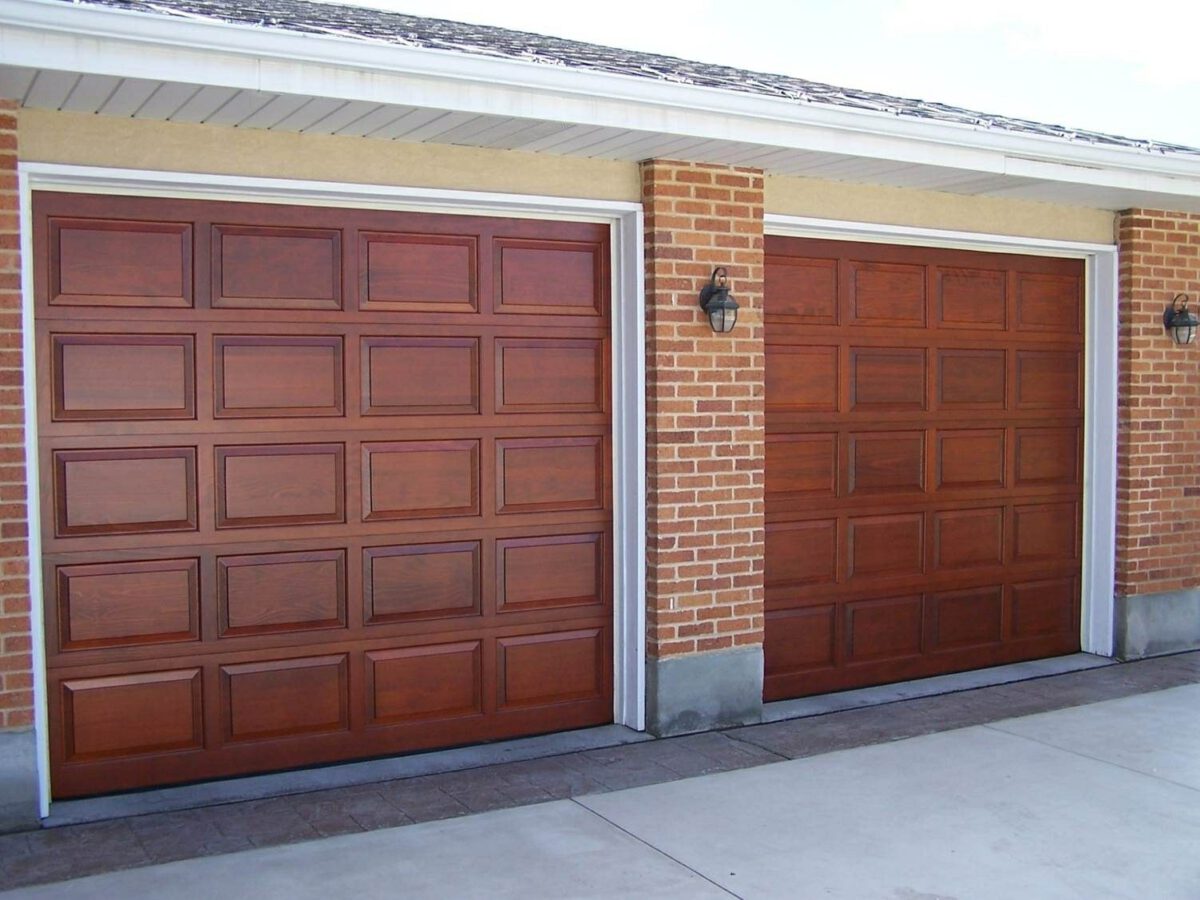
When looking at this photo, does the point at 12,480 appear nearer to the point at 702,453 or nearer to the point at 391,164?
the point at 391,164

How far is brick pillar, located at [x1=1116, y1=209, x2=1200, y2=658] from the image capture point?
8.26m

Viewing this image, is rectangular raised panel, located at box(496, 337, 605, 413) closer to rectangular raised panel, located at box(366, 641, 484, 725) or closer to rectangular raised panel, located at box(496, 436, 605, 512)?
rectangular raised panel, located at box(496, 436, 605, 512)

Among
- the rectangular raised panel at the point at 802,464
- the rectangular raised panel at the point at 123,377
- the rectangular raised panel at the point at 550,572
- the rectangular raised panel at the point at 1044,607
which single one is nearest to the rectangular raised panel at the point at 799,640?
the rectangular raised panel at the point at 802,464

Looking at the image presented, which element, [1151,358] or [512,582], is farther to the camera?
[1151,358]

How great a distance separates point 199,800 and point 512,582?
180 centimetres

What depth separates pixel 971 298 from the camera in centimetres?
789

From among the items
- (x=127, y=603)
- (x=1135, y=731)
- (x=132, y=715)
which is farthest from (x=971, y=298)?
(x=132, y=715)

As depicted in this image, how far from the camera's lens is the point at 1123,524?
328 inches

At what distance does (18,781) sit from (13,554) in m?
0.91

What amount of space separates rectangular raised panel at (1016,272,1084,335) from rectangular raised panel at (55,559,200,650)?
5338mm

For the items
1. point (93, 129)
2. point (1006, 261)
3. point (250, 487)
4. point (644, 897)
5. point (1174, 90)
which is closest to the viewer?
point (644, 897)

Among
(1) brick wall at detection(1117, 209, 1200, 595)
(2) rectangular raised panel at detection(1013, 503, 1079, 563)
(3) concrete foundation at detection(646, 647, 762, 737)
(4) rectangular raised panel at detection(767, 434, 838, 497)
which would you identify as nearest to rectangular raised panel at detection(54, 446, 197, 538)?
(3) concrete foundation at detection(646, 647, 762, 737)

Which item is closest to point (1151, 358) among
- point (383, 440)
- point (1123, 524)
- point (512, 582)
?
point (1123, 524)

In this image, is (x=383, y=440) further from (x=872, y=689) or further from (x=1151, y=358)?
(x=1151, y=358)
